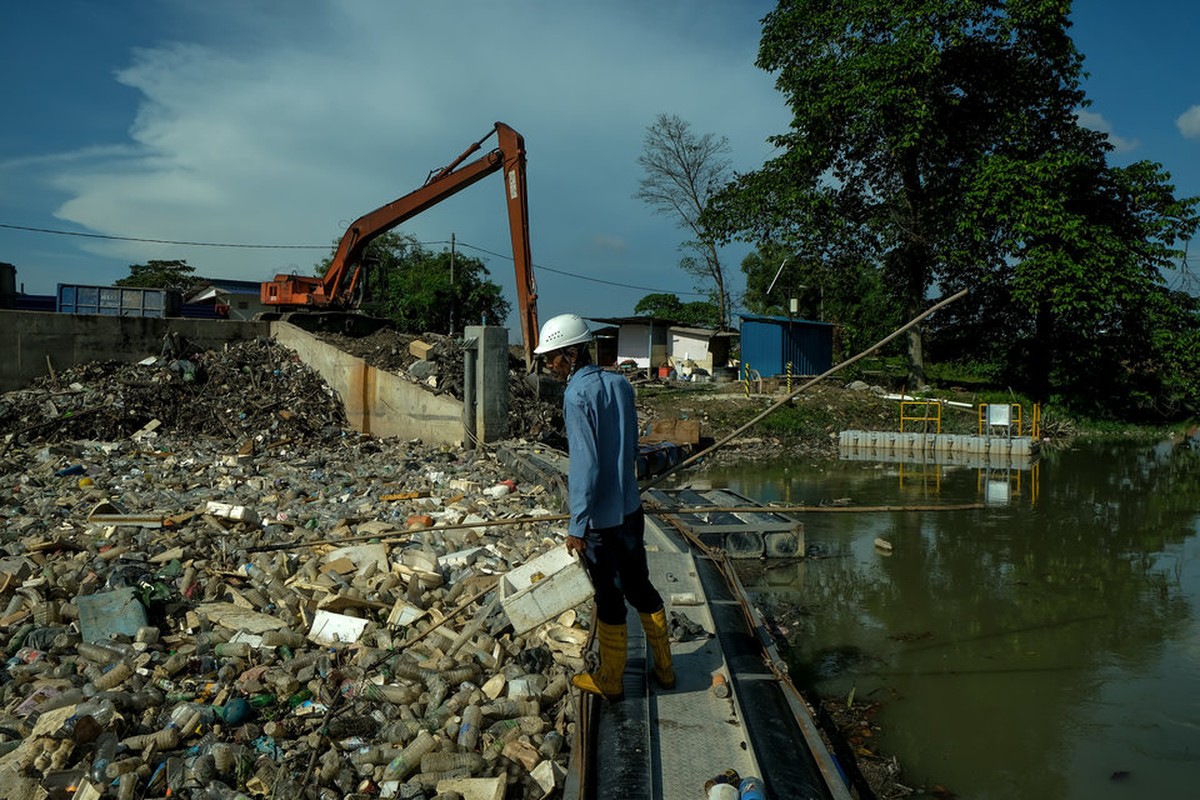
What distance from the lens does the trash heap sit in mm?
3326

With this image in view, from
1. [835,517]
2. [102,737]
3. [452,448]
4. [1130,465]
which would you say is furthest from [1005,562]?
[1130,465]

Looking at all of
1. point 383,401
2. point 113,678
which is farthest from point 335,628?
point 383,401

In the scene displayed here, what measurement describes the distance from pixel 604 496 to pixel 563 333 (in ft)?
2.39

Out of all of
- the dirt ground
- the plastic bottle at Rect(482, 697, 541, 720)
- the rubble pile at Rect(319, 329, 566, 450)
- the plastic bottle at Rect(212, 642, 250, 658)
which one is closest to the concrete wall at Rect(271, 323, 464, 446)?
the rubble pile at Rect(319, 329, 566, 450)

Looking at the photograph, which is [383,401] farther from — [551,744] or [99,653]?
[551,744]

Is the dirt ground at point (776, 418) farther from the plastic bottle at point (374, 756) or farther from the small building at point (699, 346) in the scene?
the small building at point (699, 346)

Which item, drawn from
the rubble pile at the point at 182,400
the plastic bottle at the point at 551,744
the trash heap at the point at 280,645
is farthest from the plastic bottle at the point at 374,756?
the rubble pile at the point at 182,400

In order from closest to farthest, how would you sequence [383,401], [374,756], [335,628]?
[374,756] → [335,628] → [383,401]

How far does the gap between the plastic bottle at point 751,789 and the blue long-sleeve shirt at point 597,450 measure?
1095 mm

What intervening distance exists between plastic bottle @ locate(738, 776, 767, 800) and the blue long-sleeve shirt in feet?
3.59

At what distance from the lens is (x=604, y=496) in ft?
11.4

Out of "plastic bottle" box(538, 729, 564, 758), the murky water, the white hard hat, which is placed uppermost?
the white hard hat

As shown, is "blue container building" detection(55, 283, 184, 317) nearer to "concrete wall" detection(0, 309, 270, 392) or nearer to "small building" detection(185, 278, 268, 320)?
"concrete wall" detection(0, 309, 270, 392)

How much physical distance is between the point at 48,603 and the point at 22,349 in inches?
412
